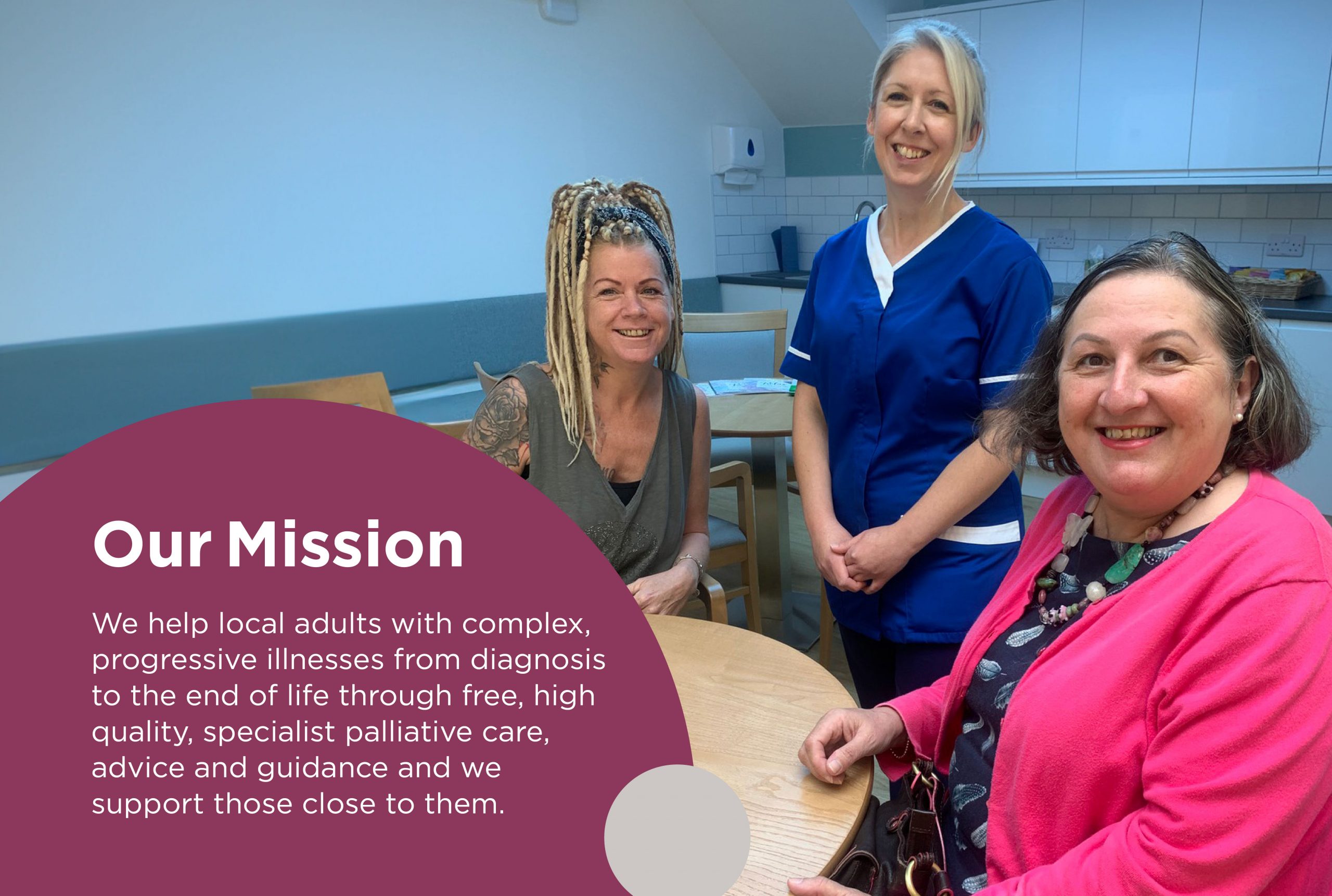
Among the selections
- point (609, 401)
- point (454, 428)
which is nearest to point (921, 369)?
point (609, 401)

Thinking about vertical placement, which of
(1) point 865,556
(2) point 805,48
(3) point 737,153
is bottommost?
(1) point 865,556

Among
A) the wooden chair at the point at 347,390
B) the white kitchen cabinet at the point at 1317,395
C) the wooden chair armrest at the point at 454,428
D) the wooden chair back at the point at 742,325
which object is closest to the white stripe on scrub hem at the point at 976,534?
the wooden chair armrest at the point at 454,428

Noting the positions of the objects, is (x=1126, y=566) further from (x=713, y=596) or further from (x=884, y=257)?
(x=713, y=596)

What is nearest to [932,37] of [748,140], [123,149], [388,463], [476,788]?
[388,463]

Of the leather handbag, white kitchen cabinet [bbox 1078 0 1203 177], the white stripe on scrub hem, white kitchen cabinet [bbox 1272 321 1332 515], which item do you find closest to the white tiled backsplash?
white kitchen cabinet [bbox 1078 0 1203 177]

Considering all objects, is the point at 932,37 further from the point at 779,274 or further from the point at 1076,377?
the point at 779,274

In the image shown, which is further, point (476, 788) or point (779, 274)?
point (779, 274)

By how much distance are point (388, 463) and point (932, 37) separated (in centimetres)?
108

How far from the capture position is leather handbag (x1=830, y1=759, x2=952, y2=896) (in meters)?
0.95

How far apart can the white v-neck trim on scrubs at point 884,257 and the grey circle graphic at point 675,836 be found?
0.86m

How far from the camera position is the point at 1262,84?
3605 mm

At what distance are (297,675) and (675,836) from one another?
0.37 metres

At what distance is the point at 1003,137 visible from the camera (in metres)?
4.38

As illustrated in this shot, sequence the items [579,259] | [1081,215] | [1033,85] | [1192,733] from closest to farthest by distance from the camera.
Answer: [1192,733]
[579,259]
[1033,85]
[1081,215]
